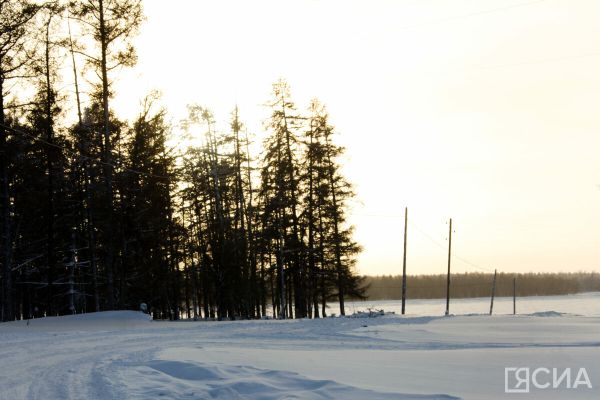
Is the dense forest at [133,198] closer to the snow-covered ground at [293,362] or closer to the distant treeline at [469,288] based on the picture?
the snow-covered ground at [293,362]

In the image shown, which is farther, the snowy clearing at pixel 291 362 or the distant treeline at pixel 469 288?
the distant treeline at pixel 469 288

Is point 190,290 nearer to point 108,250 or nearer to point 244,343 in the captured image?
point 108,250

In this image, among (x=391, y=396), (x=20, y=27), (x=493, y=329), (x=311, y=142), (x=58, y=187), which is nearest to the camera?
(x=391, y=396)

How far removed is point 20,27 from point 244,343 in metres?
17.9

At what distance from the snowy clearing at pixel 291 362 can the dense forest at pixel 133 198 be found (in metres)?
10.9

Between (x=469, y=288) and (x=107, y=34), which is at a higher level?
(x=107, y=34)

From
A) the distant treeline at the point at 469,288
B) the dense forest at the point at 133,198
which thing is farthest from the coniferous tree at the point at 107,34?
the distant treeline at the point at 469,288

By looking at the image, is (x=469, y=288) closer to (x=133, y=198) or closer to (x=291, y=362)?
(x=133, y=198)

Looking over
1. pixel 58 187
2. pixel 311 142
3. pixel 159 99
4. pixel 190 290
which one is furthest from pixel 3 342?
pixel 190 290

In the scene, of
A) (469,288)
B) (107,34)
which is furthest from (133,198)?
(469,288)

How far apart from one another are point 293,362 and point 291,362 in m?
0.04

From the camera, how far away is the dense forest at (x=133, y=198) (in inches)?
1017

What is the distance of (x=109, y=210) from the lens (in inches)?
1065

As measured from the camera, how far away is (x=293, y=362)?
432 inches
